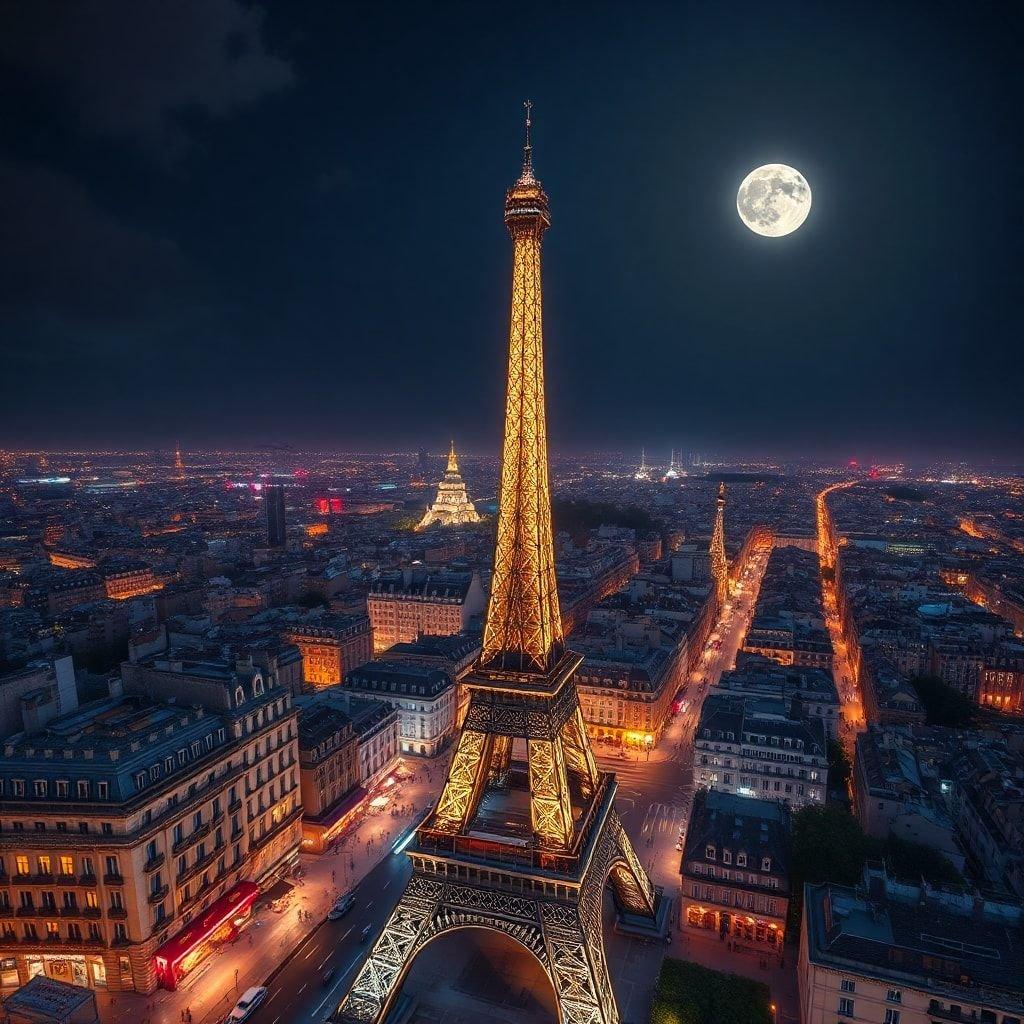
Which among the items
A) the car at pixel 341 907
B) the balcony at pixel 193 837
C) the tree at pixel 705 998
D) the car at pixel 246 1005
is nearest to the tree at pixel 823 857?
the tree at pixel 705 998

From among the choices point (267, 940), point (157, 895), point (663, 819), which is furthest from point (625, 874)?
point (157, 895)

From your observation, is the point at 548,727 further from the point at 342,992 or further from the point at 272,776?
the point at 272,776

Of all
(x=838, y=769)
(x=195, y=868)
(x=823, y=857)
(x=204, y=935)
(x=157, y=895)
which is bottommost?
(x=838, y=769)

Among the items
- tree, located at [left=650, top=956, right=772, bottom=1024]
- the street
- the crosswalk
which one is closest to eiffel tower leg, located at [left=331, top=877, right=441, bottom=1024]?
the street

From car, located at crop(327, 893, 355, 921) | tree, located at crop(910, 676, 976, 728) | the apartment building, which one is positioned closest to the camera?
the apartment building

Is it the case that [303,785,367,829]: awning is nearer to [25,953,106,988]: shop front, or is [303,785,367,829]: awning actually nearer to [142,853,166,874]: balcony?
[142,853,166,874]: balcony

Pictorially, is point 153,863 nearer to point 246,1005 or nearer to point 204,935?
point 204,935
